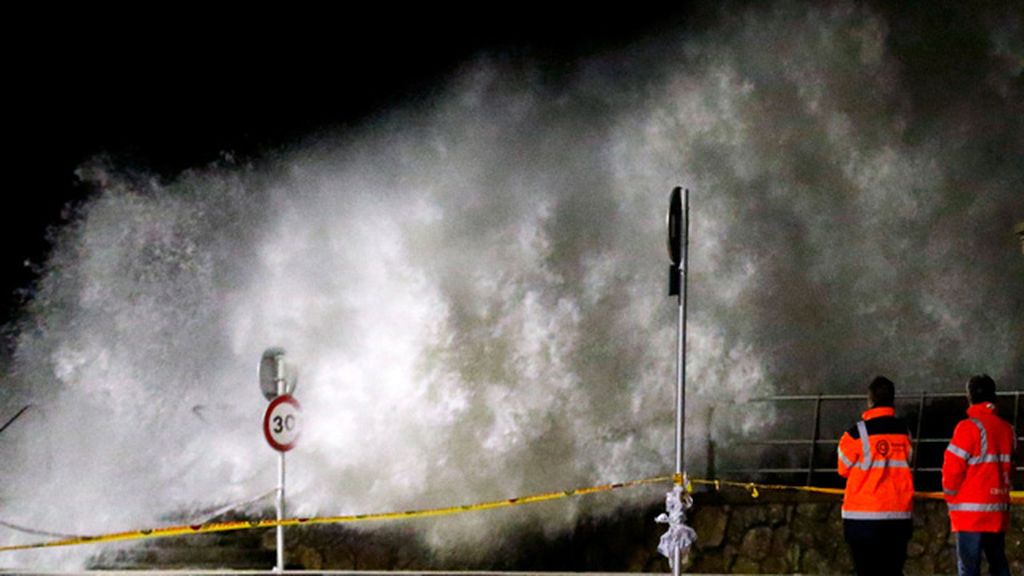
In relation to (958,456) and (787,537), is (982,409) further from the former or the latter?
(787,537)

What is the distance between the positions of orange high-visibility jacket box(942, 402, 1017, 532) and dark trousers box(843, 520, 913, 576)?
0.48m

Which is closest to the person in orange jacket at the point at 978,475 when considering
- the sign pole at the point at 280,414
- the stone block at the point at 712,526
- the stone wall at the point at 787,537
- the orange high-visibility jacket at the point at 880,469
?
the orange high-visibility jacket at the point at 880,469

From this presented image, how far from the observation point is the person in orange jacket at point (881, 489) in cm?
642

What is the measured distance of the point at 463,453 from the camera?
17047 millimetres

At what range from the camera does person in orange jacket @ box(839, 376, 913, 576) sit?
6.42 m

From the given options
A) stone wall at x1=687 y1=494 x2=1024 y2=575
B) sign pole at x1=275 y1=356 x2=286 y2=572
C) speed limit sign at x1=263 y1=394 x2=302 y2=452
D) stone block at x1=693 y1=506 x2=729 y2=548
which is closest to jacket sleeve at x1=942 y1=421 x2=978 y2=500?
stone wall at x1=687 y1=494 x2=1024 y2=575

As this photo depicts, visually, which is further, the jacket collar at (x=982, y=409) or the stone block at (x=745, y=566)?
the stone block at (x=745, y=566)

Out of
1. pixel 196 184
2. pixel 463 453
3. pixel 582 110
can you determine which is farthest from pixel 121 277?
pixel 582 110

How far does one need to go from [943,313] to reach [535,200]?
6366 mm

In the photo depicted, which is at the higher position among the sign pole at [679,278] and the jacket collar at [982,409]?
the sign pole at [679,278]

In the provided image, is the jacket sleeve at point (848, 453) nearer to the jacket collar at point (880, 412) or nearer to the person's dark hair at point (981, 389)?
the jacket collar at point (880, 412)

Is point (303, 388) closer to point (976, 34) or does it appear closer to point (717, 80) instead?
point (717, 80)

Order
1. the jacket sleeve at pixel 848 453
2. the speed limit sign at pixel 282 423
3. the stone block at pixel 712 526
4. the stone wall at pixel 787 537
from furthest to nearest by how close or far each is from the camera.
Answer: the stone block at pixel 712 526
the speed limit sign at pixel 282 423
the stone wall at pixel 787 537
the jacket sleeve at pixel 848 453

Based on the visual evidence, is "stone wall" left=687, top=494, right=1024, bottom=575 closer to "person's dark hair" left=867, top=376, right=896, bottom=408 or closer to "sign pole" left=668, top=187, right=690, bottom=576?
"person's dark hair" left=867, top=376, right=896, bottom=408
